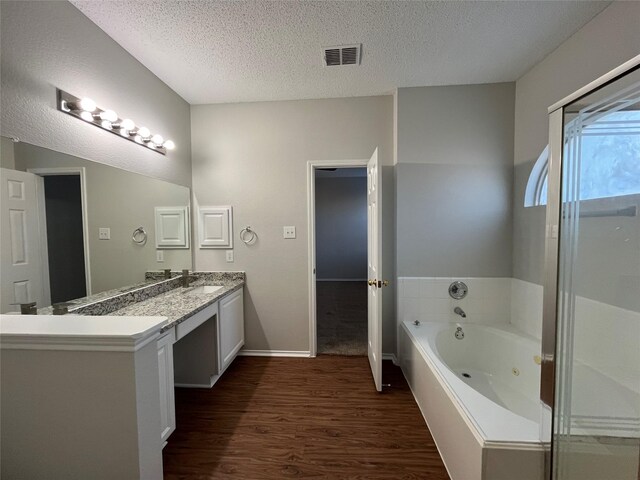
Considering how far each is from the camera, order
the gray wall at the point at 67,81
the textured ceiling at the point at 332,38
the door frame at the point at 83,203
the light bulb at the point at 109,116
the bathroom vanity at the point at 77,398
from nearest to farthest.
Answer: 1. the bathroom vanity at the point at 77,398
2. the gray wall at the point at 67,81
3. the door frame at the point at 83,203
4. the textured ceiling at the point at 332,38
5. the light bulb at the point at 109,116

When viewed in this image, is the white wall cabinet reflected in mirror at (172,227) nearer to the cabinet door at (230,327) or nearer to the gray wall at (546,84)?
the cabinet door at (230,327)

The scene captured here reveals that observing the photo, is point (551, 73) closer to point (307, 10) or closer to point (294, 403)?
point (307, 10)

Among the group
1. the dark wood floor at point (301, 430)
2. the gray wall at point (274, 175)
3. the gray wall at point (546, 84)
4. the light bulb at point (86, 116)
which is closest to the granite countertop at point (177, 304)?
the gray wall at point (274, 175)

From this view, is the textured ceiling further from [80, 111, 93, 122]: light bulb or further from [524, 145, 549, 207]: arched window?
[524, 145, 549, 207]: arched window

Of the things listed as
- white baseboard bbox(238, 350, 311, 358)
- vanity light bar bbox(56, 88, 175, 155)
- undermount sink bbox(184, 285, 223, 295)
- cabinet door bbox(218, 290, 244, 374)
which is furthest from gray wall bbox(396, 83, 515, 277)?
vanity light bar bbox(56, 88, 175, 155)

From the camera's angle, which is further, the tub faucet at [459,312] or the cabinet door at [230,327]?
the tub faucet at [459,312]

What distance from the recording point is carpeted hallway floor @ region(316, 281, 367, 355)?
9.76 feet

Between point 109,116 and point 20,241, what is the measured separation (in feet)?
2.93

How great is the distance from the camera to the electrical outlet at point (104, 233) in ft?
5.61

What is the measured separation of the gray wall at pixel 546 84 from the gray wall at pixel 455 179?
93 millimetres

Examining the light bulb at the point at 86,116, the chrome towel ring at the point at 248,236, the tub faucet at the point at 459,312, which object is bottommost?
the tub faucet at the point at 459,312

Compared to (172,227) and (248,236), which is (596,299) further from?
(172,227)

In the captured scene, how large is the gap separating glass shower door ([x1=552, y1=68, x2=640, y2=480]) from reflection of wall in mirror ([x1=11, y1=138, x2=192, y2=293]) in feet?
8.12

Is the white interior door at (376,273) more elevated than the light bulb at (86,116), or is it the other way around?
the light bulb at (86,116)
